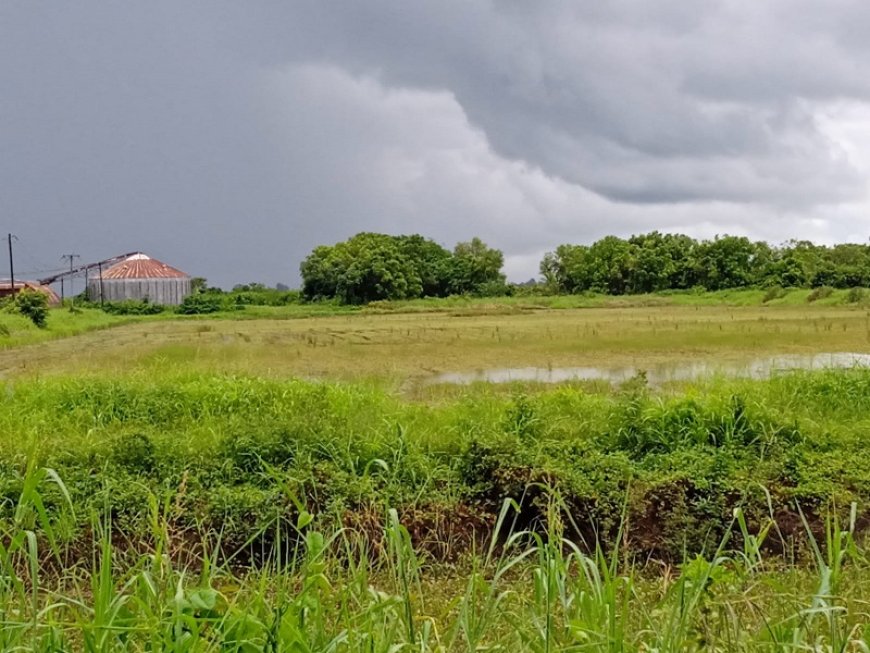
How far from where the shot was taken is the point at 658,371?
1264 centimetres

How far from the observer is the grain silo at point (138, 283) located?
158 ft

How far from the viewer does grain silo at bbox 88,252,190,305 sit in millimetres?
48125

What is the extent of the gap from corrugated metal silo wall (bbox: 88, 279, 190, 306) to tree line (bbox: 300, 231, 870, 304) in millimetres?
9982

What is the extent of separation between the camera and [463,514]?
16.6 ft

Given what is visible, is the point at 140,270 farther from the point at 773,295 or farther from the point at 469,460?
the point at 469,460

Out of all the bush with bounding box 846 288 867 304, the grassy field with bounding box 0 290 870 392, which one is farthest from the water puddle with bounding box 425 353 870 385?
the bush with bounding box 846 288 867 304

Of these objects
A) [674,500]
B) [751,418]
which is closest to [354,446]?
[674,500]

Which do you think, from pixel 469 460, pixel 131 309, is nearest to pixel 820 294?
pixel 469 460

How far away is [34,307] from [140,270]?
87.4 ft

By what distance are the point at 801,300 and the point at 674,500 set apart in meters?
33.6

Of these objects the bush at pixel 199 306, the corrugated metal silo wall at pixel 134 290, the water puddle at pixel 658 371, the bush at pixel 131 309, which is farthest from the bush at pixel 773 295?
the corrugated metal silo wall at pixel 134 290

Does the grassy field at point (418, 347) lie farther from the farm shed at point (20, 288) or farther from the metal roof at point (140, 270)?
the metal roof at point (140, 270)

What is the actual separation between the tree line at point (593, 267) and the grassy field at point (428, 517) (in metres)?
36.4

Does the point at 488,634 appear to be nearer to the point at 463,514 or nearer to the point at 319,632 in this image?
Result: the point at 319,632
